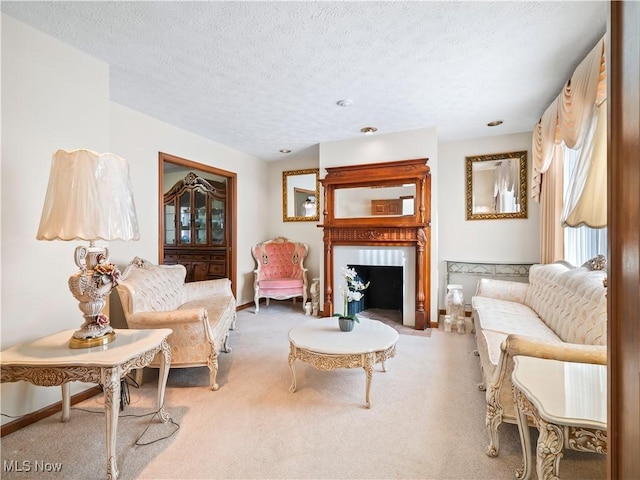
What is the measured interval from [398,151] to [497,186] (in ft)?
4.98

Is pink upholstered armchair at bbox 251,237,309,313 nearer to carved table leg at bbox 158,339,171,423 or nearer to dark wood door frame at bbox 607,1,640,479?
carved table leg at bbox 158,339,171,423

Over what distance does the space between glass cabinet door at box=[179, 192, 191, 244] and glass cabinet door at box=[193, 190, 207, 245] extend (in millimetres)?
134

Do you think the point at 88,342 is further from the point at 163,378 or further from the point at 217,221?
the point at 217,221

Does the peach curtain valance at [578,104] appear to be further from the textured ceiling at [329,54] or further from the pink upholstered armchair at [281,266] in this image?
the pink upholstered armchair at [281,266]

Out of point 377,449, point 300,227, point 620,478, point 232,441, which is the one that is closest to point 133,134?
point 300,227

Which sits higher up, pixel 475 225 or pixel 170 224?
pixel 170 224

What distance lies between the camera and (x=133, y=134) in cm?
339

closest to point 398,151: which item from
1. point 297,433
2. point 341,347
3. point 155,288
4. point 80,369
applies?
point 341,347

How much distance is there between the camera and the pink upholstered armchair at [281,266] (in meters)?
4.86

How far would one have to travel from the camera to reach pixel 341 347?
2.15 m

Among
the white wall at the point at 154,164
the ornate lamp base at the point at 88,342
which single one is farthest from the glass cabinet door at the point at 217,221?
the ornate lamp base at the point at 88,342

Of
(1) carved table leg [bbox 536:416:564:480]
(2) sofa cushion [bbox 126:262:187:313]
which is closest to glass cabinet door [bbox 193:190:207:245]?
(2) sofa cushion [bbox 126:262:187:313]

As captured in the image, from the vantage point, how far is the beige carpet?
Result: 1.54 meters

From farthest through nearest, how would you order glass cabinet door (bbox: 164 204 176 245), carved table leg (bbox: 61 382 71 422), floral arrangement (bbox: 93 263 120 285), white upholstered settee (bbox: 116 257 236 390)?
glass cabinet door (bbox: 164 204 176 245)
white upholstered settee (bbox: 116 257 236 390)
carved table leg (bbox: 61 382 71 422)
floral arrangement (bbox: 93 263 120 285)
